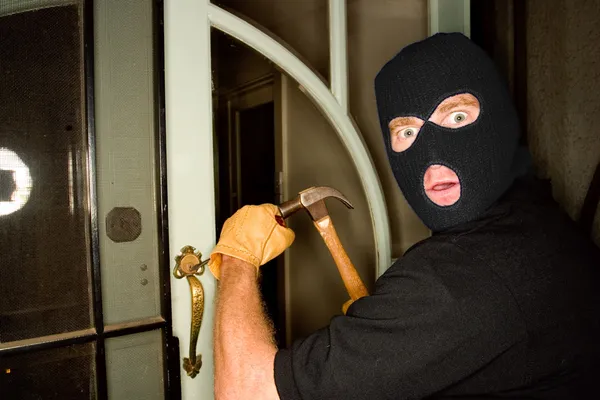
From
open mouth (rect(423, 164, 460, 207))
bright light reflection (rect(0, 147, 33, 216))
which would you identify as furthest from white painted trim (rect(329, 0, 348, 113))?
bright light reflection (rect(0, 147, 33, 216))

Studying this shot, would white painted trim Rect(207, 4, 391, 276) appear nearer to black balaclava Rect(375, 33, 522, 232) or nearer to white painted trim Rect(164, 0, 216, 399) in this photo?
white painted trim Rect(164, 0, 216, 399)

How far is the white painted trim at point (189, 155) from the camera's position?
1.03m

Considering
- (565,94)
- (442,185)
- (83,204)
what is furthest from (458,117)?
(83,204)

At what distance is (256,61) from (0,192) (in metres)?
0.98

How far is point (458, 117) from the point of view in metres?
0.91

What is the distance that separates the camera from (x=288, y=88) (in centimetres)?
161

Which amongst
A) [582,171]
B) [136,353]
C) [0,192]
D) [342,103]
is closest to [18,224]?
[0,192]

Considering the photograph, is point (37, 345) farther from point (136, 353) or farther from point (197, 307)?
point (197, 307)

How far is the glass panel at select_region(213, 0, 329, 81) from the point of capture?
1.30 metres

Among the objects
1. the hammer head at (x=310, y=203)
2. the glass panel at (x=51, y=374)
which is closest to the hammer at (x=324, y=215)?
the hammer head at (x=310, y=203)

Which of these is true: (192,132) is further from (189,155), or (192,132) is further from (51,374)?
(51,374)

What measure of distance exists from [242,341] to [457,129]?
2.16ft

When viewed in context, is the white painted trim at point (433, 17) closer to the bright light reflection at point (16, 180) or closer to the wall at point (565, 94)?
the wall at point (565, 94)

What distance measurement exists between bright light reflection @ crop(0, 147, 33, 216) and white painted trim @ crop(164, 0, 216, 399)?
31 cm
